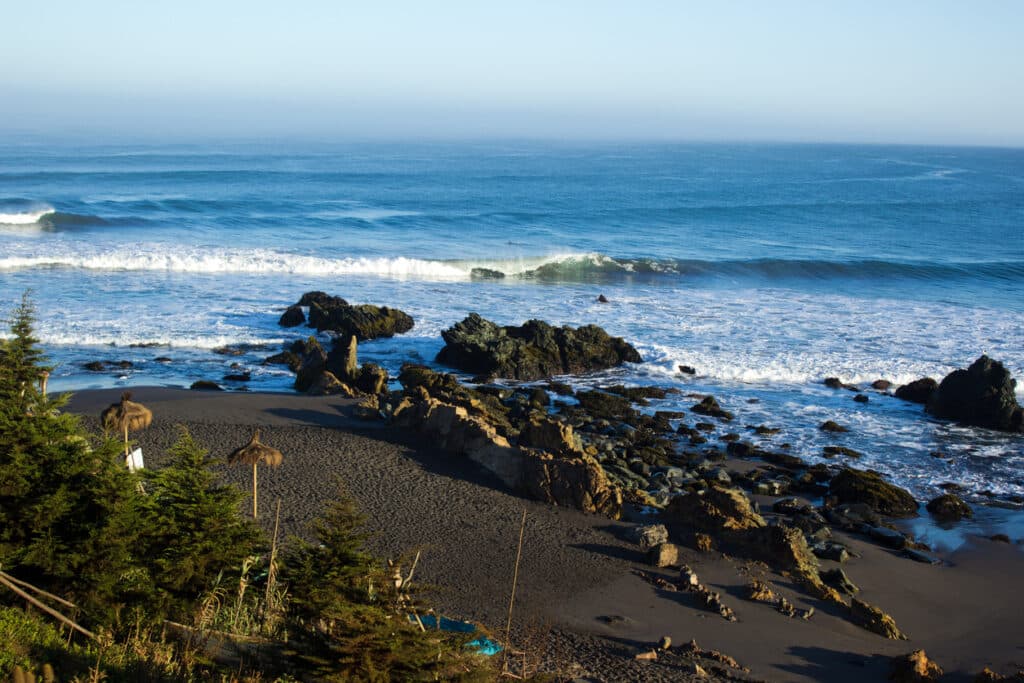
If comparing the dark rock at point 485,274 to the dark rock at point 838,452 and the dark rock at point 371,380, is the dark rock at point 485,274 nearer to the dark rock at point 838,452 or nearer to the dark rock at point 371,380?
the dark rock at point 371,380

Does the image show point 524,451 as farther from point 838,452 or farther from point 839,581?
point 838,452

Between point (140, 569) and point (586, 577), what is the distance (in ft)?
20.3

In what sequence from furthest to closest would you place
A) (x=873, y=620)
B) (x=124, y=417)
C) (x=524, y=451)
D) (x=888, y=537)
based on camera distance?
(x=524, y=451) < (x=888, y=537) < (x=124, y=417) < (x=873, y=620)

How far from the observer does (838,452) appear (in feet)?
63.2

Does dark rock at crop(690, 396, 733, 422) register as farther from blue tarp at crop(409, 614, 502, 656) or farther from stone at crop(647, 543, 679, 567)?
blue tarp at crop(409, 614, 502, 656)

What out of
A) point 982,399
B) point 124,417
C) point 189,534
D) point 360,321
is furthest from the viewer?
point 360,321

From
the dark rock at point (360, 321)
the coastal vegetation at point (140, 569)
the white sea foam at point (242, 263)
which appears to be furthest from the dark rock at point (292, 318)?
the coastal vegetation at point (140, 569)

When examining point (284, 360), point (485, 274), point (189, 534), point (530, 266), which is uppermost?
point (189, 534)

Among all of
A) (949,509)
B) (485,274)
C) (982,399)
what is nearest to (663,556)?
(949,509)

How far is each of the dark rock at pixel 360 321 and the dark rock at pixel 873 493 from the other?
49.3 ft

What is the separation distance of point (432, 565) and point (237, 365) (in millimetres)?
12979

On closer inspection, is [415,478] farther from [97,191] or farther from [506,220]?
[97,191]

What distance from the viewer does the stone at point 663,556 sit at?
13.4 m

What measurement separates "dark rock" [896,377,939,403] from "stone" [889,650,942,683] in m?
13.4
